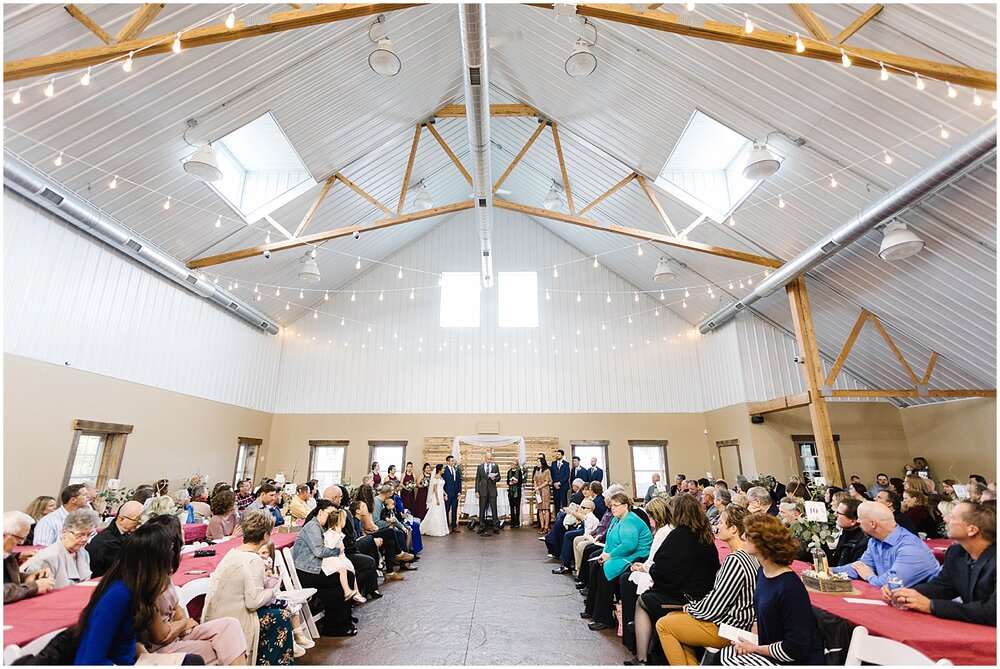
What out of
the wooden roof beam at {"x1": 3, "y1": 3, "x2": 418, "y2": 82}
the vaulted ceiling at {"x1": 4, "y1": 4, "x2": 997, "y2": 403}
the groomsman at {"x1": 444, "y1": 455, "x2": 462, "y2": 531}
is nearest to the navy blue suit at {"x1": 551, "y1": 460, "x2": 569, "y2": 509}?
the groomsman at {"x1": 444, "y1": 455, "x2": 462, "y2": 531}

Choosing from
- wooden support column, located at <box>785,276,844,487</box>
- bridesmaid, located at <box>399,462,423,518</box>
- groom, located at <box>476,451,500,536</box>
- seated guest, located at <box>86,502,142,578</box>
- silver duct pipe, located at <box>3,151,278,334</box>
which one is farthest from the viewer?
groom, located at <box>476,451,500,536</box>

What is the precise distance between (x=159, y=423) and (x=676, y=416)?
10.4 meters

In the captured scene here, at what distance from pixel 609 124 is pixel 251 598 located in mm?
7403

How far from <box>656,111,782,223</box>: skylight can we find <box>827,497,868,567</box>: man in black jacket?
187 inches

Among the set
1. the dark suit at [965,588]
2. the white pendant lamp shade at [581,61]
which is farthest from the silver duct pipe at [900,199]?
the dark suit at [965,588]

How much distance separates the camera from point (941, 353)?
26.5ft

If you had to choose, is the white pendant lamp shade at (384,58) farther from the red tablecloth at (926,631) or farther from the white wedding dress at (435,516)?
the white wedding dress at (435,516)

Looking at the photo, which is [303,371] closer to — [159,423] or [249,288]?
[249,288]

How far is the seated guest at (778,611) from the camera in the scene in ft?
7.14

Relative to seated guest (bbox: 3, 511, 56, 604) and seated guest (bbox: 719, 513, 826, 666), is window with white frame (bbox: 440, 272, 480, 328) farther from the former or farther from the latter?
seated guest (bbox: 719, 513, 826, 666)

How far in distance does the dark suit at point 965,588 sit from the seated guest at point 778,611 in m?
0.66

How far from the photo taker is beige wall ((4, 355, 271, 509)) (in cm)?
561

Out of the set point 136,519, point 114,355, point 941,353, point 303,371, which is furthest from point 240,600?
point 941,353

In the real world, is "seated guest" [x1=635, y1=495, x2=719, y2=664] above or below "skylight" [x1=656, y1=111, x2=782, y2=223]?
below
